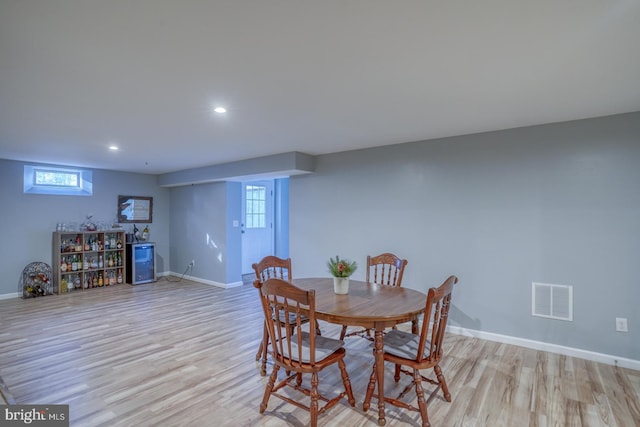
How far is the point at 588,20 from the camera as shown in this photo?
1533mm

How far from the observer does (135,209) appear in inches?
261

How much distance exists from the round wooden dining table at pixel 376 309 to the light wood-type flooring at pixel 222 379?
459mm

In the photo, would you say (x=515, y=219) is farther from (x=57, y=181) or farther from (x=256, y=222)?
(x=57, y=181)

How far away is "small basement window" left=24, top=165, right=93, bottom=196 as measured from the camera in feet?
17.8

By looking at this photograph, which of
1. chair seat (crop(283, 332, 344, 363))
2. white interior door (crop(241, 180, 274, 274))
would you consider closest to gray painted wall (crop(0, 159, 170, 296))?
white interior door (crop(241, 180, 274, 274))

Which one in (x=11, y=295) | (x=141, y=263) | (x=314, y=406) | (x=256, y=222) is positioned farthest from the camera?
(x=256, y=222)

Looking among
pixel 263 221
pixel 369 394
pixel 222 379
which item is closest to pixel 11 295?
pixel 263 221

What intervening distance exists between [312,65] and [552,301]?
3.14m

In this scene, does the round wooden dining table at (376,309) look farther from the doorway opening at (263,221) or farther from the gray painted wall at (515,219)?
the doorway opening at (263,221)

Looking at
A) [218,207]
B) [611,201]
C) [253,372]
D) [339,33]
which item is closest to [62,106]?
[339,33]

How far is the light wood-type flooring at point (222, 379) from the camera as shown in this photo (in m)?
2.14

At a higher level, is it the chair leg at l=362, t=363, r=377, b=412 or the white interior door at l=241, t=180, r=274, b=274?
the white interior door at l=241, t=180, r=274, b=274

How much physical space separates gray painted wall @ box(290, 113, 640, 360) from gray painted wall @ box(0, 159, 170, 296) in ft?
15.3

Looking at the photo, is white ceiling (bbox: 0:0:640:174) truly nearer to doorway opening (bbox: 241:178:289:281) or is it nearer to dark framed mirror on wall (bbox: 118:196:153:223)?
dark framed mirror on wall (bbox: 118:196:153:223)
